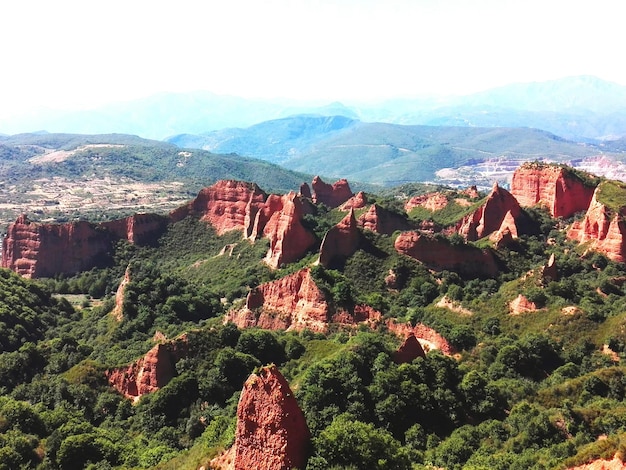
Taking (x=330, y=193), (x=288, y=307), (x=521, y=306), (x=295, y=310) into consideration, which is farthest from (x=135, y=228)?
(x=521, y=306)

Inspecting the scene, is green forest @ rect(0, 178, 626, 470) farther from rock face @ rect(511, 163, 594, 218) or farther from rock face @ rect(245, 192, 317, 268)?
rock face @ rect(511, 163, 594, 218)

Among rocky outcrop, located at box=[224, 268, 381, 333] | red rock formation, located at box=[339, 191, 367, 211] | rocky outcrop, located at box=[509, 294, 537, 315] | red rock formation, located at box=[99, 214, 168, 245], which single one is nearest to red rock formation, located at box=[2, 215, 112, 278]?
red rock formation, located at box=[99, 214, 168, 245]

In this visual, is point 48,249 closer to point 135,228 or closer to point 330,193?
point 135,228

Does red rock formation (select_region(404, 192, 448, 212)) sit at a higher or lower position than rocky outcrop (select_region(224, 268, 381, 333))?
higher

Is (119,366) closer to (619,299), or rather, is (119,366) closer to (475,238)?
(619,299)

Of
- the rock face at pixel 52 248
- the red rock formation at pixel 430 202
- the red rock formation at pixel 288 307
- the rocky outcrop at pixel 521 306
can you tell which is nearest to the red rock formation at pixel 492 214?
the red rock formation at pixel 430 202

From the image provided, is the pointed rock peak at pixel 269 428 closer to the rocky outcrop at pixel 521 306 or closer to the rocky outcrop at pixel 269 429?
the rocky outcrop at pixel 269 429

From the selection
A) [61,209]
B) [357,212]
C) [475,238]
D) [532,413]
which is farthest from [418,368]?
[61,209]
